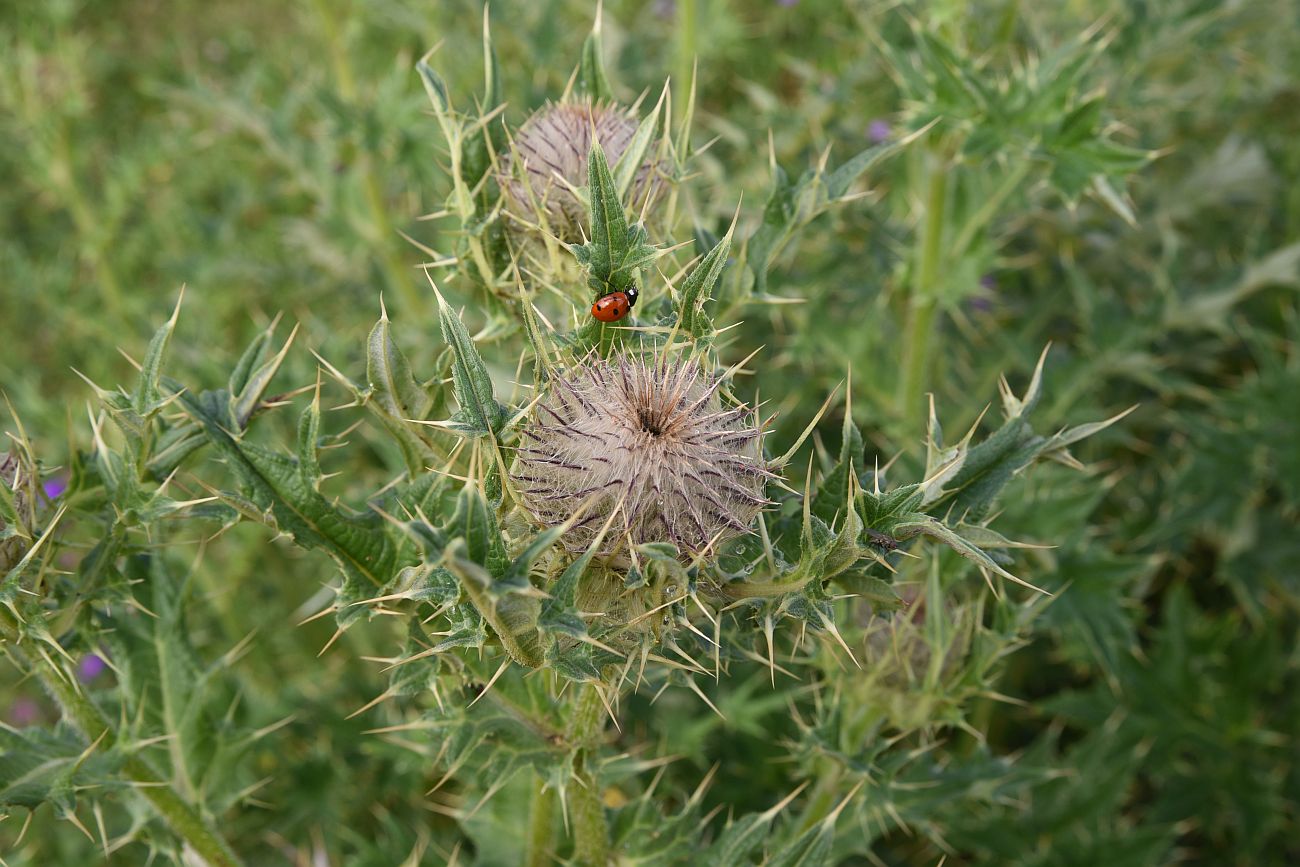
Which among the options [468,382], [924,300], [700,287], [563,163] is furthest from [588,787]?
[924,300]

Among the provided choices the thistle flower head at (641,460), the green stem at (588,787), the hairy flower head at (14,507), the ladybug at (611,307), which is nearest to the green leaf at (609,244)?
the ladybug at (611,307)

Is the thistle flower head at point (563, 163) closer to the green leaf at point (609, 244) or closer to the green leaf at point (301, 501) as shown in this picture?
the green leaf at point (609, 244)

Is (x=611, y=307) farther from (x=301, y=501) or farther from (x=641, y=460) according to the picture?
(x=301, y=501)

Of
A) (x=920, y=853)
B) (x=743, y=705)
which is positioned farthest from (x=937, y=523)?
(x=920, y=853)


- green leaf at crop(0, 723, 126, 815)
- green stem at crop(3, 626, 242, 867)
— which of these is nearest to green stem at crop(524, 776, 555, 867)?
green stem at crop(3, 626, 242, 867)

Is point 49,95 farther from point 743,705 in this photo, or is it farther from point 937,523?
point 937,523

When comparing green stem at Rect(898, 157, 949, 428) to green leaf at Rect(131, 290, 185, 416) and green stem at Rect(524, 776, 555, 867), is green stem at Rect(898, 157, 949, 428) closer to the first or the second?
green stem at Rect(524, 776, 555, 867)
